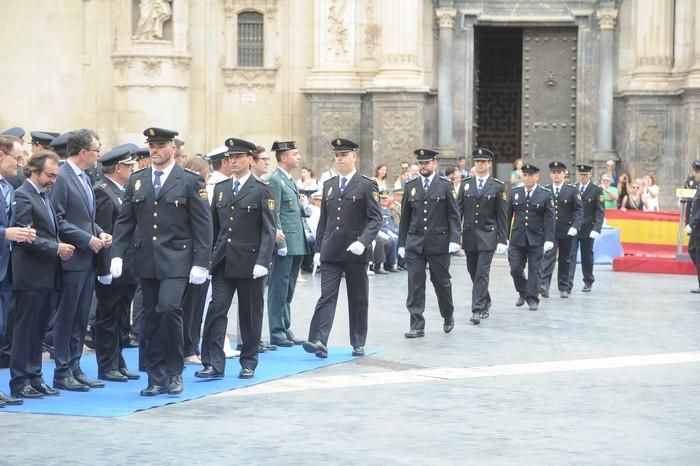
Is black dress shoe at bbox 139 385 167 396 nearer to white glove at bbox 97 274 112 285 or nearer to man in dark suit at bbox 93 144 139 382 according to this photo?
Answer: man in dark suit at bbox 93 144 139 382

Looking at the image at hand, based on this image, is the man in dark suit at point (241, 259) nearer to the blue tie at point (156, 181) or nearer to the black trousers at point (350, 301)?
the blue tie at point (156, 181)

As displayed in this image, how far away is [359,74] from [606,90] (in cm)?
502

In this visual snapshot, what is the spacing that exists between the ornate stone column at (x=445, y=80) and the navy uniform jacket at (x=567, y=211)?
9071 millimetres

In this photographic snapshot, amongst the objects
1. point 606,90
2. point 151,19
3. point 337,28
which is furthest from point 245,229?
point 606,90

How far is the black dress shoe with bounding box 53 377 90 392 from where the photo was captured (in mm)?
11391

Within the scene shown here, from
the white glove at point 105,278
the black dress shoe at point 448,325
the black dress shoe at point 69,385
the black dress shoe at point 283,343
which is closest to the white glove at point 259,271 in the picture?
the white glove at point 105,278

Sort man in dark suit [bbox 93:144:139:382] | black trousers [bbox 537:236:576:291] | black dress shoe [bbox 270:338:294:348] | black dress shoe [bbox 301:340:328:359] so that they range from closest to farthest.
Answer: man in dark suit [bbox 93:144:139:382]
black dress shoe [bbox 301:340:328:359]
black dress shoe [bbox 270:338:294:348]
black trousers [bbox 537:236:576:291]

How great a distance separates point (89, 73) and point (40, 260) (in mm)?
19269

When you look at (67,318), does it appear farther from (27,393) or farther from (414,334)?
(414,334)

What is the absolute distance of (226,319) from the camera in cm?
1227

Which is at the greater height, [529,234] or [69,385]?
[529,234]

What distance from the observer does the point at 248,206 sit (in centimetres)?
1232

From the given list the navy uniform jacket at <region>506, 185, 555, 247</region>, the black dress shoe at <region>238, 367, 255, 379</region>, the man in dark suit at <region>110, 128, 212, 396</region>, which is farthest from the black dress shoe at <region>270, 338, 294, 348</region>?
the navy uniform jacket at <region>506, 185, 555, 247</region>

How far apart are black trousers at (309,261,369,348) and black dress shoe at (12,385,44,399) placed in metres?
3.19
